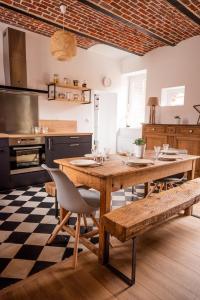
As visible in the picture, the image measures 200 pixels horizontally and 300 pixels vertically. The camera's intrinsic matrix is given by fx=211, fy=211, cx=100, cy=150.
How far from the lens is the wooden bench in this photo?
1.43 m

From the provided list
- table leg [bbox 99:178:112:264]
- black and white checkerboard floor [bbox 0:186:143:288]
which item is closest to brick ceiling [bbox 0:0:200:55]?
table leg [bbox 99:178:112:264]

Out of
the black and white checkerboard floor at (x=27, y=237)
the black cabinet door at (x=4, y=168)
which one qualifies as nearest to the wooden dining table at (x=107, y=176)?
the black and white checkerboard floor at (x=27, y=237)

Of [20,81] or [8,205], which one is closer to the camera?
[8,205]

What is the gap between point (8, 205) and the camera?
9.69ft

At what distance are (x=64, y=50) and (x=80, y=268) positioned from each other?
6.60 feet

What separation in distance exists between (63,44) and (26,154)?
2.24 m

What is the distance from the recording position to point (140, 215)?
1568 mm

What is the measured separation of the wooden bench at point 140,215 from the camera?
143 cm

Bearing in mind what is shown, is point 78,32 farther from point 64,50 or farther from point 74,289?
point 74,289

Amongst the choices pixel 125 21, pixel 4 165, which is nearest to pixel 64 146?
pixel 4 165

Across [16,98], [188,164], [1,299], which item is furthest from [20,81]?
[1,299]

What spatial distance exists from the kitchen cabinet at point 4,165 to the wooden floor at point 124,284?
2.22 m

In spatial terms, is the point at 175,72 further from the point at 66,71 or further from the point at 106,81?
the point at 66,71

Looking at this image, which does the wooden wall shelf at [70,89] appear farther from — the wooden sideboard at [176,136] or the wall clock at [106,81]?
the wooden sideboard at [176,136]
